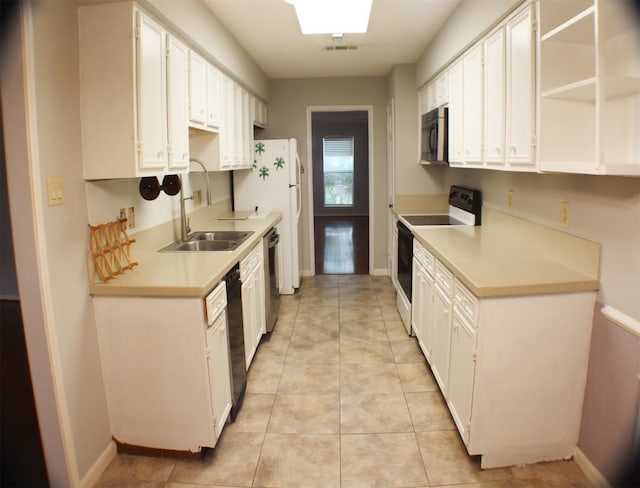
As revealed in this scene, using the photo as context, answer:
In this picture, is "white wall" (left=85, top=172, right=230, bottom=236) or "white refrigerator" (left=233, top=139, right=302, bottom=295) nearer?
"white wall" (left=85, top=172, right=230, bottom=236)

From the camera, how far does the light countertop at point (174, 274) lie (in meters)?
2.12

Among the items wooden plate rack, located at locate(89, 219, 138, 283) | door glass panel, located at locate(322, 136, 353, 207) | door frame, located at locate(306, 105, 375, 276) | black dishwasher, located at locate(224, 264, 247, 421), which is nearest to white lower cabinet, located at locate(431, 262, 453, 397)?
black dishwasher, located at locate(224, 264, 247, 421)

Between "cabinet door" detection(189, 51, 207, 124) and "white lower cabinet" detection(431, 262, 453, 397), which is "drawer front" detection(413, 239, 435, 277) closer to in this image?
"white lower cabinet" detection(431, 262, 453, 397)

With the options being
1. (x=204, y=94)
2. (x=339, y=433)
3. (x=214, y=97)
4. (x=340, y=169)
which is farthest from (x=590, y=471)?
(x=340, y=169)

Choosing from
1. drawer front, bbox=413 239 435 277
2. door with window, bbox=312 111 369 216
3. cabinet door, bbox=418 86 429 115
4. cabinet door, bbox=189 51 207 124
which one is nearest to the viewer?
cabinet door, bbox=189 51 207 124

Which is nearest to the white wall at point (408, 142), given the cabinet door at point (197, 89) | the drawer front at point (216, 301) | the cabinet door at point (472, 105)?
the cabinet door at point (472, 105)

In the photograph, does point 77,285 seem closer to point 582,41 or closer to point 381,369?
point 381,369

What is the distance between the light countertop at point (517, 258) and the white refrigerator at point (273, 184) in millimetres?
1942

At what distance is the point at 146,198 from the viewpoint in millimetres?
2676

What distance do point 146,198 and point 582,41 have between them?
2.37 metres

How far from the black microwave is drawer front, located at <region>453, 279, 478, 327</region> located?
1.74 m

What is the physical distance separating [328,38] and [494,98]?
1.83 m

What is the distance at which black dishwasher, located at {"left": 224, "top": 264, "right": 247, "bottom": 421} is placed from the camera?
101 inches

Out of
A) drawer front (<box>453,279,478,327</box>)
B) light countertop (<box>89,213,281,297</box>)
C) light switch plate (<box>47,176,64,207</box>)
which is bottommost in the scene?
drawer front (<box>453,279,478,327</box>)
